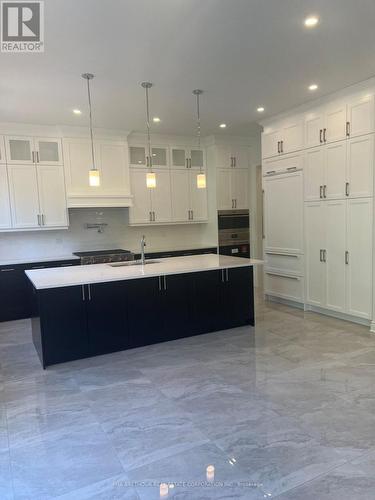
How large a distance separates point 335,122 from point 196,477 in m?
4.23

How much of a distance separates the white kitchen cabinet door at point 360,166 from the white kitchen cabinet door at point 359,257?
12cm

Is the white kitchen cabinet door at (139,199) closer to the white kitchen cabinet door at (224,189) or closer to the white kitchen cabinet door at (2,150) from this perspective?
the white kitchen cabinet door at (224,189)

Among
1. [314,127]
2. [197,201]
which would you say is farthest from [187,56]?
[197,201]

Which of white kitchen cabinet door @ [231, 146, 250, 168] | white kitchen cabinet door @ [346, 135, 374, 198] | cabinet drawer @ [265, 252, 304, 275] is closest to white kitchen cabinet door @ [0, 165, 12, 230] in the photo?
white kitchen cabinet door @ [231, 146, 250, 168]

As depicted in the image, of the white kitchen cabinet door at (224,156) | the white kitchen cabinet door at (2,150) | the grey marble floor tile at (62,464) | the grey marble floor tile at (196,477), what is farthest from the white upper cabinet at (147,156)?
the grey marble floor tile at (196,477)

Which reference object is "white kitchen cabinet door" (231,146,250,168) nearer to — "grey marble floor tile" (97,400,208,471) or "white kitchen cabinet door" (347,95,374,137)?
"white kitchen cabinet door" (347,95,374,137)

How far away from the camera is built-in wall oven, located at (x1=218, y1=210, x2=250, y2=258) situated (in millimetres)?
6844

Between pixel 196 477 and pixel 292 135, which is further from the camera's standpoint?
pixel 292 135

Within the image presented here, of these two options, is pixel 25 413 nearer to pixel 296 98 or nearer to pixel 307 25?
pixel 307 25

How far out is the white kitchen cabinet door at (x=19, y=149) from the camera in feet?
17.4

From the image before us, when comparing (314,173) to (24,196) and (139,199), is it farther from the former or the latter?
(24,196)

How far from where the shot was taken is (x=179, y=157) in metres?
6.70

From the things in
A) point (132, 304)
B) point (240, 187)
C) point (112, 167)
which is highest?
point (112, 167)

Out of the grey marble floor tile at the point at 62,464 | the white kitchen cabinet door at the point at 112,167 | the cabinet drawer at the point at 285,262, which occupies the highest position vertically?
the white kitchen cabinet door at the point at 112,167
